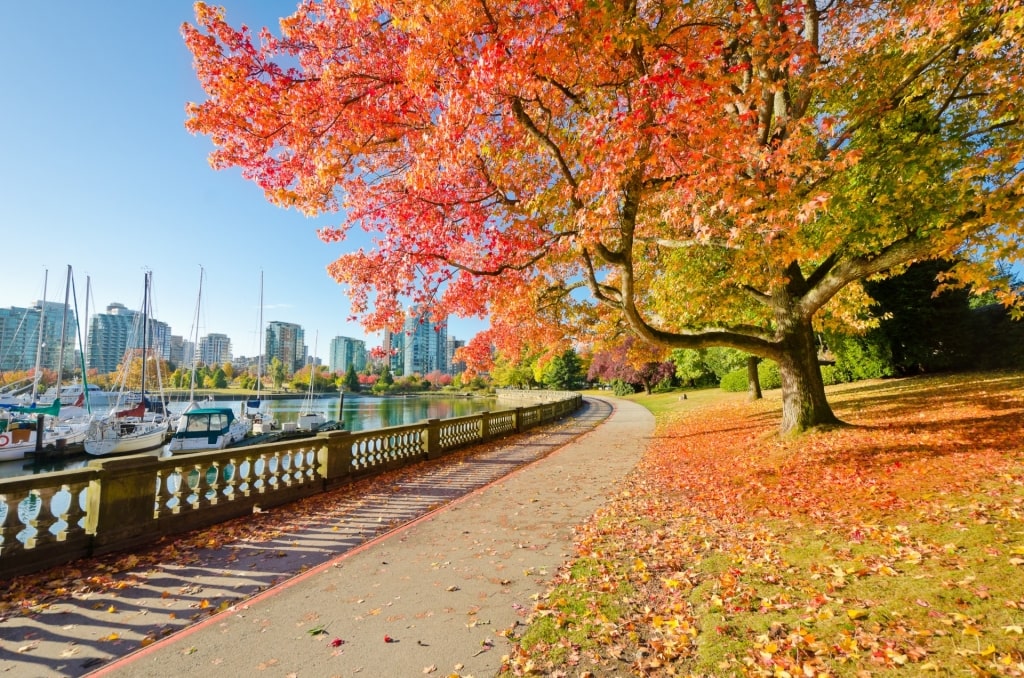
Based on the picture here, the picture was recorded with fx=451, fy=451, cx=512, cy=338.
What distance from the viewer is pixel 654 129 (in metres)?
7.21

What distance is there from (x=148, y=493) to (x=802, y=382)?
14.2 metres

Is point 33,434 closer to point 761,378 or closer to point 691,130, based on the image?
point 691,130

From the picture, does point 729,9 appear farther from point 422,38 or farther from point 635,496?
point 635,496

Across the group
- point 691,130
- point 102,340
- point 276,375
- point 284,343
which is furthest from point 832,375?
point 284,343

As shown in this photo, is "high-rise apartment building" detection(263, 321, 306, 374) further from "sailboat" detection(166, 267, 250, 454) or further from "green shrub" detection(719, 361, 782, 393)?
"green shrub" detection(719, 361, 782, 393)

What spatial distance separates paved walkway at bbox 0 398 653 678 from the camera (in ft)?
12.7

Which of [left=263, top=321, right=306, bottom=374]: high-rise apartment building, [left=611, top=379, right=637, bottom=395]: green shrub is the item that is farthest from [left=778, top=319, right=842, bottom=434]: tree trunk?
[left=263, top=321, right=306, bottom=374]: high-rise apartment building

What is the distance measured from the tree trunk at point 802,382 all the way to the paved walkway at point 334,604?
7209 mm

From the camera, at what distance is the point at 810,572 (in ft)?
16.0

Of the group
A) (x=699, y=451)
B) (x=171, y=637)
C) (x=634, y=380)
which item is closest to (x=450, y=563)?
(x=171, y=637)

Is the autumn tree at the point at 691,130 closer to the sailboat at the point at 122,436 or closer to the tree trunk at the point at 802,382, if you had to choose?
the tree trunk at the point at 802,382

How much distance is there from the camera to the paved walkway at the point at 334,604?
386 centimetres

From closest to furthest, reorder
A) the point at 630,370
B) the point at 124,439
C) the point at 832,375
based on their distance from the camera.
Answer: the point at 832,375, the point at 124,439, the point at 630,370

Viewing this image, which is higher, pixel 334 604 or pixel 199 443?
pixel 334 604
